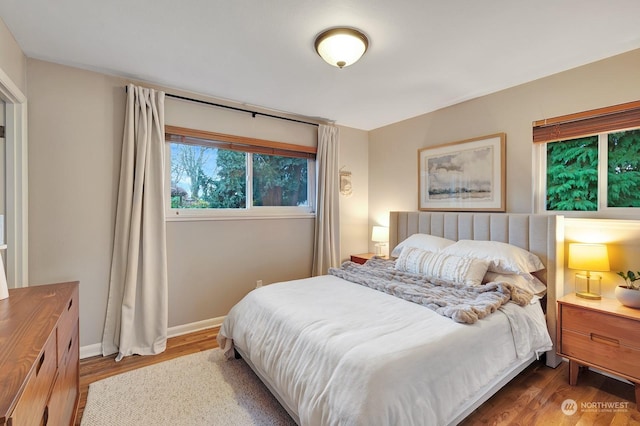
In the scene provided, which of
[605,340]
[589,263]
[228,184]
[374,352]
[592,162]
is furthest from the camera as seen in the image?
[228,184]

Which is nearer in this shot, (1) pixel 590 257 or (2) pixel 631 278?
(2) pixel 631 278

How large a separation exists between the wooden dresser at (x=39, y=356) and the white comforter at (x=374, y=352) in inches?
37.4

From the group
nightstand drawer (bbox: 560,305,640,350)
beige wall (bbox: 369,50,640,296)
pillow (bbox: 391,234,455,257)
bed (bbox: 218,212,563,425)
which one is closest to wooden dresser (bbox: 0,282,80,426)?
bed (bbox: 218,212,563,425)

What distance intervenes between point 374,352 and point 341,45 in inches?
72.4

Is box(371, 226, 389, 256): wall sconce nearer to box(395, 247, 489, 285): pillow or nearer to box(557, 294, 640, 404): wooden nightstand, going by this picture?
box(395, 247, 489, 285): pillow

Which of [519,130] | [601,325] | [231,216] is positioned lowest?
[601,325]

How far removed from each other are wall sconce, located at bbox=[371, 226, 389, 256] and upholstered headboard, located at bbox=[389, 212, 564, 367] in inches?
15.9

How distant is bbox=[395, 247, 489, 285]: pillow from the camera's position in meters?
2.32

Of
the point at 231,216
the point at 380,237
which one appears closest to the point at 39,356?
the point at 231,216

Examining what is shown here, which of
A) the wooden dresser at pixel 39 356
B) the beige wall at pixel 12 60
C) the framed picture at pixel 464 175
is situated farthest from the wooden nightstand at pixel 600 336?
the beige wall at pixel 12 60

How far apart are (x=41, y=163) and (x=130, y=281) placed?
3.72 ft

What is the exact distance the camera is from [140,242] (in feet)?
8.53

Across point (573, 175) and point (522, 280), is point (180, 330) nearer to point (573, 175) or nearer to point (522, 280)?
point (522, 280)

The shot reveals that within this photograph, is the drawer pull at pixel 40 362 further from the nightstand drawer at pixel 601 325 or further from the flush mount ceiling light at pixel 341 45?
the nightstand drawer at pixel 601 325
